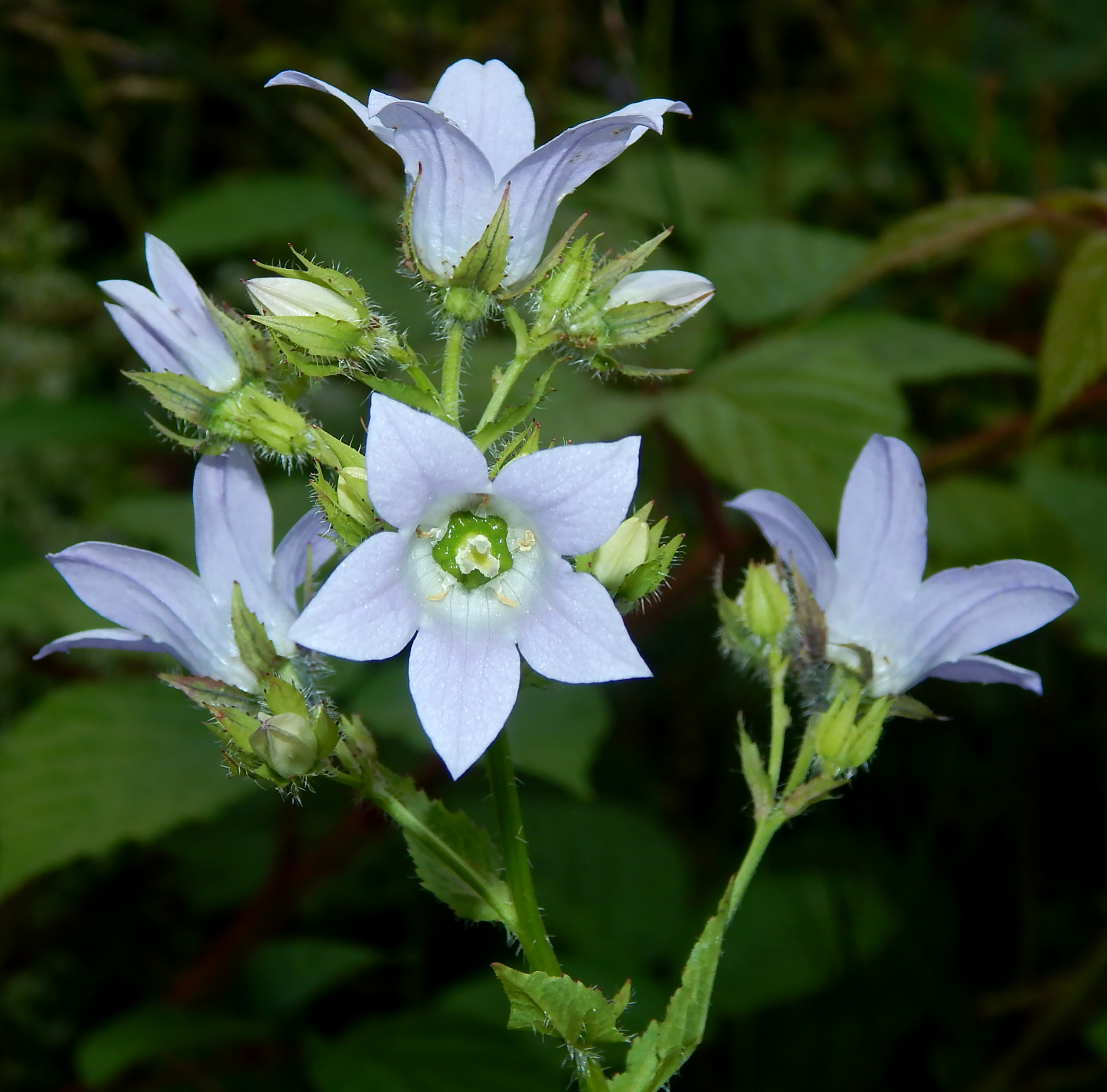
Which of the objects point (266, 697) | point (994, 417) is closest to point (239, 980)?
point (266, 697)

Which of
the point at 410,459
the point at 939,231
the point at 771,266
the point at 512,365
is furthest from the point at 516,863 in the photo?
the point at 771,266

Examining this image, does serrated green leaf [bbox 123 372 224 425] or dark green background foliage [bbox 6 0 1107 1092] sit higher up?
serrated green leaf [bbox 123 372 224 425]

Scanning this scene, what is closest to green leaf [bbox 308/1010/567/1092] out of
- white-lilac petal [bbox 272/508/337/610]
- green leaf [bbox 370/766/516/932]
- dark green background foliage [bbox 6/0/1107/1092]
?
dark green background foliage [bbox 6/0/1107/1092]

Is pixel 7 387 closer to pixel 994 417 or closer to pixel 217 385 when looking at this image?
pixel 217 385

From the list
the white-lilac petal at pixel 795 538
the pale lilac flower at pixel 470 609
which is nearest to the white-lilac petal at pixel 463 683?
the pale lilac flower at pixel 470 609

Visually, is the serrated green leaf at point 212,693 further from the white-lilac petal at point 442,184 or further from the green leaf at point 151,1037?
the green leaf at point 151,1037

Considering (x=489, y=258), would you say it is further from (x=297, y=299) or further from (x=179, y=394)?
(x=179, y=394)

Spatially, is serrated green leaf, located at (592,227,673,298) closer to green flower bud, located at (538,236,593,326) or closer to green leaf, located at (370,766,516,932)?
green flower bud, located at (538,236,593,326)
